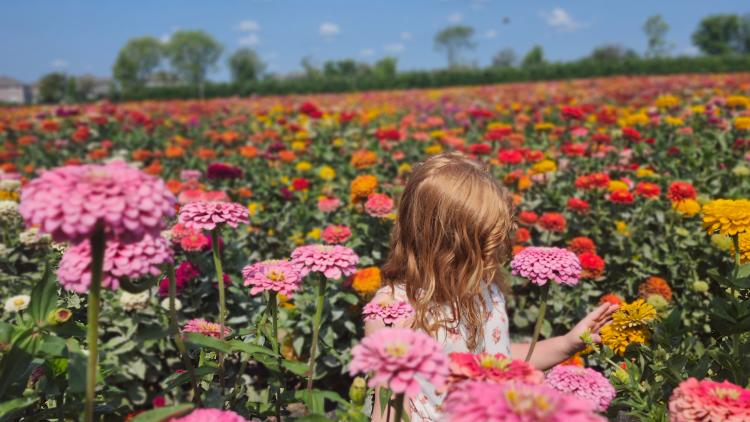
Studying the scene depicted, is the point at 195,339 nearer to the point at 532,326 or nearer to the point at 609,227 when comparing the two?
the point at 532,326

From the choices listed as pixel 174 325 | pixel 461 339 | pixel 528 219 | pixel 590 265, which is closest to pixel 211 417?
pixel 174 325

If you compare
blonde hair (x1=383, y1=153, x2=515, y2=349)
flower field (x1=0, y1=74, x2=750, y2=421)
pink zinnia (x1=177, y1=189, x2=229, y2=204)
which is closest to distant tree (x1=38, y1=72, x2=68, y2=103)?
flower field (x1=0, y1=74, x2=750, y2=421)

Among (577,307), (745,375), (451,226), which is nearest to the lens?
(745,375)

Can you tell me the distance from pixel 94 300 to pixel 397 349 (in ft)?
1.64

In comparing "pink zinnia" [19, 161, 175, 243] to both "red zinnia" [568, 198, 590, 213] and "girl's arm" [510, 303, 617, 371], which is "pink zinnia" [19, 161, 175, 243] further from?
"red zinnia" [568, 198, 590, 213]

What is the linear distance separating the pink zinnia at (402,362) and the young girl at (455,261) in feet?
2.67

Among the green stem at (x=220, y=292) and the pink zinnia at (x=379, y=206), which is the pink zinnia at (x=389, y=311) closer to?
the green stem at (x=220, y=292)

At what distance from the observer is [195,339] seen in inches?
45.2

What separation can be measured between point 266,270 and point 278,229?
2.00 meters

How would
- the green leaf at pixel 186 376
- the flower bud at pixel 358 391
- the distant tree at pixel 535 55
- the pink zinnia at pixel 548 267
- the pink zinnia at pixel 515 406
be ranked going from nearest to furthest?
the pink zinnia at pixel 515 406, the flower bud at pixel 358 391, the green leaf at pixel 186 376, the pink zinnia at pixel 548 267, the distant tree at pixel 535 55

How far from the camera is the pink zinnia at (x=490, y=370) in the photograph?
793mm

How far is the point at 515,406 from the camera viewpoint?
68 cm

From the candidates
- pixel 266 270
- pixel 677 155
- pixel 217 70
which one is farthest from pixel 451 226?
pixel 217 70

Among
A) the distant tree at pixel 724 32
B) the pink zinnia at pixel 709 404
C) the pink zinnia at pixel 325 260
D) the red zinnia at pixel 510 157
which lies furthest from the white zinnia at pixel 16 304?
the distant tree at pixel 724 32
